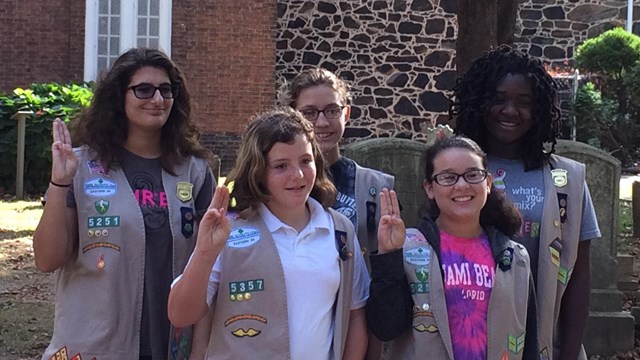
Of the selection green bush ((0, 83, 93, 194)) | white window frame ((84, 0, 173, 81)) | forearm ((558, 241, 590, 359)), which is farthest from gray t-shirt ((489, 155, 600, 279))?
white window frame ((84, 0, 173, 81))

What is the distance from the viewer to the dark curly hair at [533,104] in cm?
324

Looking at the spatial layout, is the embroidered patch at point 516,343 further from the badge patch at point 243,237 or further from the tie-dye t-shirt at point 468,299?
the badge patch at point 243,237

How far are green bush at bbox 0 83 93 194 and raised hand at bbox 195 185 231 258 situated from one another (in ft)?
33.4

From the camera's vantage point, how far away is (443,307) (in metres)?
2.93

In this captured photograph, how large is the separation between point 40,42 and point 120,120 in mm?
12043

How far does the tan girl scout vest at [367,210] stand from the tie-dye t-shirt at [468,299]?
1.39 ft

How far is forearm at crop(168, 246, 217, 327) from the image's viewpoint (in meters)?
2.72

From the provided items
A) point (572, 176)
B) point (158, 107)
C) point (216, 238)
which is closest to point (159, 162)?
point (158, 107)

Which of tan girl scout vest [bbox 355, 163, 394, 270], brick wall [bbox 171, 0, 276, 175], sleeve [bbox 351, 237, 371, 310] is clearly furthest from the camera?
brick wall [bbox 171, 0, 276, 175]

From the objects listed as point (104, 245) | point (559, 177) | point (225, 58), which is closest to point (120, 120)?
point (104, 245)

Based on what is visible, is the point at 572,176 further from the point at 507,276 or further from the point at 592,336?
the point at 592,336

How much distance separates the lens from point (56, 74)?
14484 millimetres

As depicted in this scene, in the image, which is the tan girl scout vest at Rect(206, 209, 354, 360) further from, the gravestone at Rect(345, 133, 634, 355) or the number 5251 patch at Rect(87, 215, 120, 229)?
the gravestone at Rect(345, 133, 634, 355)

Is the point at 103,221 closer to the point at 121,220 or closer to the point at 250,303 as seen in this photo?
the point at 121,220
